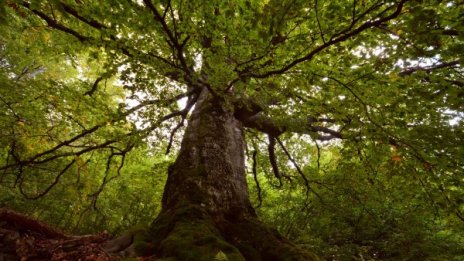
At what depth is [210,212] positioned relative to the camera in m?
3.99

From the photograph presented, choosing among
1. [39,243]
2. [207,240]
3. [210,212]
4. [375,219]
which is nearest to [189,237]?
[207,240]

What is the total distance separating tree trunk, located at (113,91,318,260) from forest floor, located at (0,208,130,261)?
53 centimetres

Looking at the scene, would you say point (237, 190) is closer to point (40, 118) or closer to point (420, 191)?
point (420, 191)

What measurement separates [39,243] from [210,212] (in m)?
1.95

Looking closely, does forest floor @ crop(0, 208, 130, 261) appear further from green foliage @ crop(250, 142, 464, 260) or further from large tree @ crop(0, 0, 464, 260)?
green foliage @ crop(250, 142, 464, 260)

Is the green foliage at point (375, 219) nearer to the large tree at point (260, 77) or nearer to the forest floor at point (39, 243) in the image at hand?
the large tree at point (260, 77)

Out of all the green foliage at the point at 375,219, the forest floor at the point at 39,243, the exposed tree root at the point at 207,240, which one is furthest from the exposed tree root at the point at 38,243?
the green foliage at the point at 375,219

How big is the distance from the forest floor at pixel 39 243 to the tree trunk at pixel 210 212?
53 centimetres

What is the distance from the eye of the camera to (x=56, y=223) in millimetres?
8227

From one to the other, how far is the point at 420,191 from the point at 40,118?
7960mm

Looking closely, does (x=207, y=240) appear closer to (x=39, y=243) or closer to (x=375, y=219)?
(x=39, y=243)

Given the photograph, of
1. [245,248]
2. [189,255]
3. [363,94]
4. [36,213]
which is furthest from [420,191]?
[36,213]

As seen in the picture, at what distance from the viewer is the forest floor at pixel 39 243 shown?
3170 millimetres

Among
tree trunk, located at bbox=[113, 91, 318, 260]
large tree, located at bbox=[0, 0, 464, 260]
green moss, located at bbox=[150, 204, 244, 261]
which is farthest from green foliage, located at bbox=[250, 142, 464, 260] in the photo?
green moss, located at bbox=[150, 204, 244, 261]
